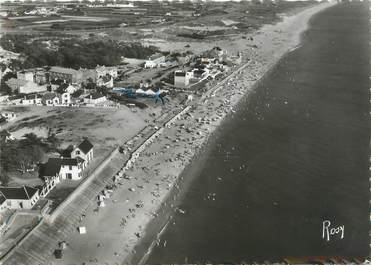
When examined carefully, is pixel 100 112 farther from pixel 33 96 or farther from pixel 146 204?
pixel 146 204

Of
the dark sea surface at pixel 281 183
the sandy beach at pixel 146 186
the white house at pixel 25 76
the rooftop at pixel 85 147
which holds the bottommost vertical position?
the dark sea surface at pixel 281 183

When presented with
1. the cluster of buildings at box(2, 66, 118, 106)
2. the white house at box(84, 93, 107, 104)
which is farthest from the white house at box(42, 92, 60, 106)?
the white house at box(84, 93, 107, 104)

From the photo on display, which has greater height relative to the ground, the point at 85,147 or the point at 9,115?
the point at 85,147

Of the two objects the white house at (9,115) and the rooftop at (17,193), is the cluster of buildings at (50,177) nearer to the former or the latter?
the rooftop at (17,193)

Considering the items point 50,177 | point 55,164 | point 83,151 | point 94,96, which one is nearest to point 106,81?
point 94,96

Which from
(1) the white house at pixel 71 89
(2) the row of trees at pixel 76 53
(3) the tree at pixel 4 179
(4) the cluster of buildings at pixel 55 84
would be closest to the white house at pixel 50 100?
(4) the cluster of buildings at pixel 55 84

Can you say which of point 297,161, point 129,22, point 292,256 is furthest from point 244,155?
point 129,22

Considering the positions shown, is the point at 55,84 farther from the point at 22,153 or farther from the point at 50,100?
the point at 22,153
